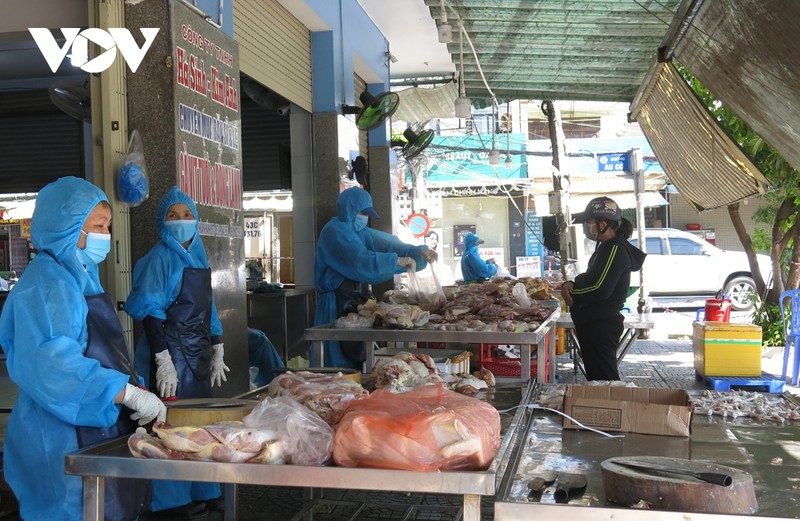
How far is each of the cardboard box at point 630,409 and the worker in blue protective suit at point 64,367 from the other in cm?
183

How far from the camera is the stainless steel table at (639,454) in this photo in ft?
8.18

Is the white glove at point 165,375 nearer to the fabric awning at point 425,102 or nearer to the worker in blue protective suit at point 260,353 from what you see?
the worker in blue protective suit at point 260,353

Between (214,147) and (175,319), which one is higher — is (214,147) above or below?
above

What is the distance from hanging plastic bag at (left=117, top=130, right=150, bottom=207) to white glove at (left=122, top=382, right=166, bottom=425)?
216 centimetres

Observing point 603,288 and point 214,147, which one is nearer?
point 214,147

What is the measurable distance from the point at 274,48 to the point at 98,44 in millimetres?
3282

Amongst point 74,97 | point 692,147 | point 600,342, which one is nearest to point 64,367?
point 74,97

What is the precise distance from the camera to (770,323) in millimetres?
13336

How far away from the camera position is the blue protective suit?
3.01m

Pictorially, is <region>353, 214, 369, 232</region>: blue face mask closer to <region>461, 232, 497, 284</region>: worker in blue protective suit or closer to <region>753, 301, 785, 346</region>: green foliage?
<region>461, 232, 497, 284</region>: worker in blue protective suit

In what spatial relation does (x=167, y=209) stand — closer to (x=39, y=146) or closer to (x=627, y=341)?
(x=627, y=341)

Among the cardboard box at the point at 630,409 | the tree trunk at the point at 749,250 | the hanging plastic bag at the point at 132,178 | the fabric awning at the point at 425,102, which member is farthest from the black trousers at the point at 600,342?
the fabric awning at the point at 425,102

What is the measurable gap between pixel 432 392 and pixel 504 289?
184 inches

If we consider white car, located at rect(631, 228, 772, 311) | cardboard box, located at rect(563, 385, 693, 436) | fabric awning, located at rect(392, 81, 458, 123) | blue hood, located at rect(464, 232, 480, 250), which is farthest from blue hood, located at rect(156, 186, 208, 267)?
white car, located at rect(631, 228, 772, 311)
